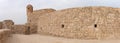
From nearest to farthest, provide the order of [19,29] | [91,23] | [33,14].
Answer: [91,23] → [19,29] → [33,14]

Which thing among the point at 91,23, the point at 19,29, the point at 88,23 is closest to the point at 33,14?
the point at 19,29

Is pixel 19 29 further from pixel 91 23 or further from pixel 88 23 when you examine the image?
pixel 91 23

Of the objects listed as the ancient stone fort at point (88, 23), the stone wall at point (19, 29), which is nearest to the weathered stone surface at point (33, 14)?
the stone wall at point (19, 29)

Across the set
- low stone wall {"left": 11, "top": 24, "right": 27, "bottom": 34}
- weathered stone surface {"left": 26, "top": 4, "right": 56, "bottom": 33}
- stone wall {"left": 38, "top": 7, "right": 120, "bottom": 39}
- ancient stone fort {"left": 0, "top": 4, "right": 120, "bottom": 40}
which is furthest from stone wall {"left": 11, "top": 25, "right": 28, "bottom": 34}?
stone wall {"left": 38, "top": 7, "right": 120, "bottom": 39}

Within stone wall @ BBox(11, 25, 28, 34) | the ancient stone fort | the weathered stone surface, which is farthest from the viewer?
the weathered stone surface

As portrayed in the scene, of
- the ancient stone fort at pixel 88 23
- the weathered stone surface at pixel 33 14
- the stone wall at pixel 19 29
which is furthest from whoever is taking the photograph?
the weathered stone surface at pixel 33 14

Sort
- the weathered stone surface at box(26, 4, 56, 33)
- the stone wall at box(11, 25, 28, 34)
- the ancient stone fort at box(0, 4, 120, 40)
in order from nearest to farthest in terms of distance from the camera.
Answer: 1. the ancient stone fort at box(0, 4, 120, 40)
2. the stone wall at box(11, 25, 28, 34)
3. the weathered stone surface at box(26, 4, 56, 33)

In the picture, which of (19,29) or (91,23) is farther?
(19,29)

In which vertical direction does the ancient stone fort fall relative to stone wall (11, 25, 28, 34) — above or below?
above

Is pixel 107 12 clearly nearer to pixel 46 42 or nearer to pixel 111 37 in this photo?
pixel 111 37

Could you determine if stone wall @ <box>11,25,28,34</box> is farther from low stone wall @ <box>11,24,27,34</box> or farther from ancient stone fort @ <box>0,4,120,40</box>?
ancient stone fort @ <box>0,4,120,40</box>

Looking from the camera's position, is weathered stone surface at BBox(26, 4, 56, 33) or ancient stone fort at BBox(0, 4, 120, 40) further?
weathered stone surface at BBox(26, 4, 56, 33)

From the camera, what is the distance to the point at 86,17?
1291 cm

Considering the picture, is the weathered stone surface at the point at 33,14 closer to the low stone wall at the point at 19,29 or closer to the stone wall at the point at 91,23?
the low stone wall at the point at 19,29
